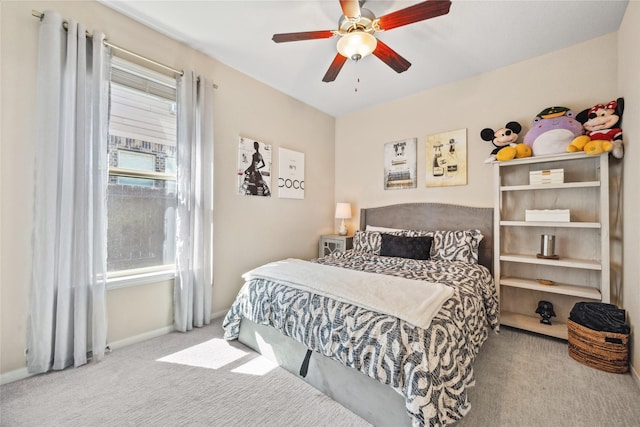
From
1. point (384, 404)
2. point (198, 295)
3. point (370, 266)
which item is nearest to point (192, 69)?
point (198, 295)

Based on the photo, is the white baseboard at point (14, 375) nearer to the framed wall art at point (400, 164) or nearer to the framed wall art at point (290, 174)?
the framed wall art at point (290, 174)

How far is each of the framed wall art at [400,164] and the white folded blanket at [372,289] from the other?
78.4 inches

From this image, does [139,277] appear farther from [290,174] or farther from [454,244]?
[454,244]

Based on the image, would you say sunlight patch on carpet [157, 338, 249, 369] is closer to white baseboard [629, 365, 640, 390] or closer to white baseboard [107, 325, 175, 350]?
white baseboard [107, 325, 175, 350]

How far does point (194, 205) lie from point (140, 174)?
1.65 feet

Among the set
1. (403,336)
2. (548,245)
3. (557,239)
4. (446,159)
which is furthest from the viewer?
(446,159)

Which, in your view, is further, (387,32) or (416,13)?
(387,32)

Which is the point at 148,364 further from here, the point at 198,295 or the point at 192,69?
the point at 192,69

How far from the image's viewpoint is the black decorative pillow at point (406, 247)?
2.81m

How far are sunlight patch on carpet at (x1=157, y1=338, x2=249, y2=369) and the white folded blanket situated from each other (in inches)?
22.9

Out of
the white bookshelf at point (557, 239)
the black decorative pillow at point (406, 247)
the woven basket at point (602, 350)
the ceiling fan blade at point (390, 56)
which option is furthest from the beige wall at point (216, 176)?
the woven basket at point (602, 350)

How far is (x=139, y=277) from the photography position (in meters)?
2.27

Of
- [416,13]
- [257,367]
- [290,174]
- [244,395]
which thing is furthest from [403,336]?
[290,174]

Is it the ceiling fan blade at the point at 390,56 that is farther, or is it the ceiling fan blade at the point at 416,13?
the ceiling fan blade at the point at 390,56
